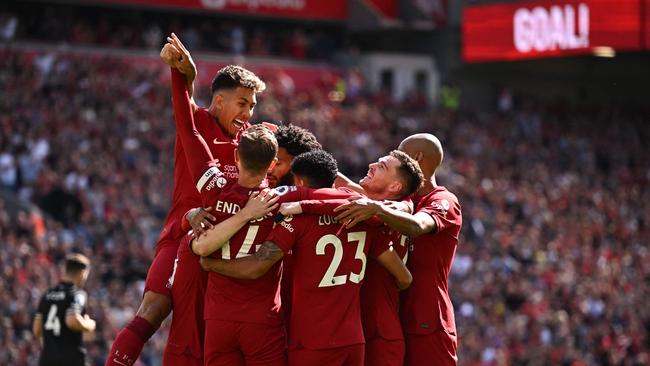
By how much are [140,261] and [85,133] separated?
3.99m

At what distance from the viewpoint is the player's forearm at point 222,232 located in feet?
22.3

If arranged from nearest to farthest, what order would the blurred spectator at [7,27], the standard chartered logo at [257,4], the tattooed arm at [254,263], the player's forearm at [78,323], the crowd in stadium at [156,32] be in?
1. the tattooed arm at [254,263]
2. the player's forearm at [78,323]
3. the blurred spectator at [7,27]
4. the crowd in stadium at [156,32]
5. the standard chartered logo at [257,4]

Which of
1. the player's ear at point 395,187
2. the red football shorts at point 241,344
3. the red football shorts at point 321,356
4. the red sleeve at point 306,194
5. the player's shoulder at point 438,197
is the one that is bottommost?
the red football shorts at point 321,356

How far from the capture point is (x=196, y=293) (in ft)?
24.3

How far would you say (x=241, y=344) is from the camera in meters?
6.85

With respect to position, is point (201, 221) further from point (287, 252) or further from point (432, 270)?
point (432, 270)

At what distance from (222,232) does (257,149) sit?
1.65ft

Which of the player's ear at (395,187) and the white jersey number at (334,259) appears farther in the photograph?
the player's ear at (395,187)

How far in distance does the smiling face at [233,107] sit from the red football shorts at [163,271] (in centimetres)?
83

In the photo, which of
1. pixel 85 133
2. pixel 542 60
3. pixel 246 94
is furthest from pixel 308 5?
pixel 246 94

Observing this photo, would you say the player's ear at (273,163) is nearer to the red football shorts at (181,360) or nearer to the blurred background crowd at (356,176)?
the red football shorts at (181,360)

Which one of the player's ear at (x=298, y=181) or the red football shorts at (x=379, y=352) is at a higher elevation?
the player's ear at (x=298, y=181)

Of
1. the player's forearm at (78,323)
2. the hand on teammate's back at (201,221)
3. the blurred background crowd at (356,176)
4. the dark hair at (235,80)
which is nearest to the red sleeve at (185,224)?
the hand on teammate's back at (201,221)

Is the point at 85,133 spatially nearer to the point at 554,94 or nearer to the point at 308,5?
the point at 308,5
